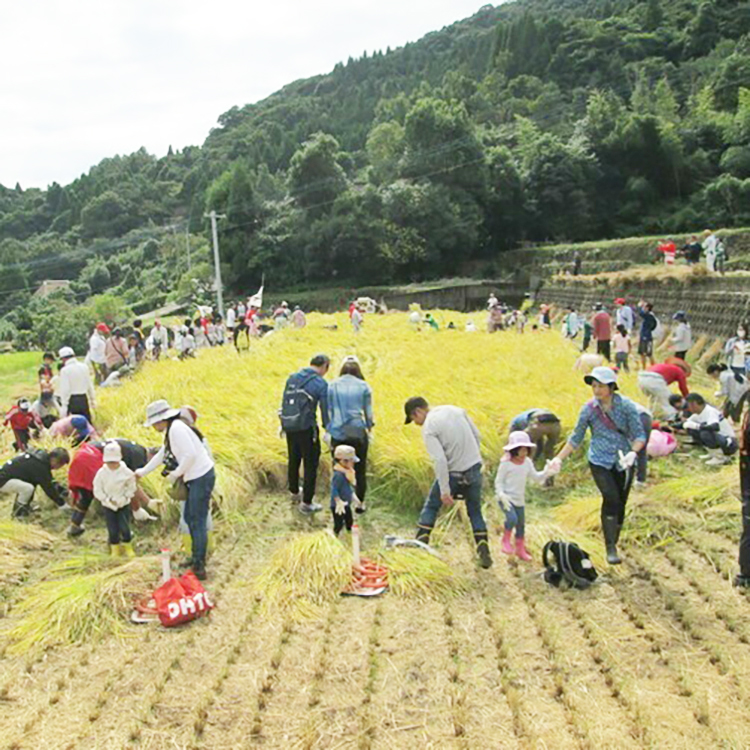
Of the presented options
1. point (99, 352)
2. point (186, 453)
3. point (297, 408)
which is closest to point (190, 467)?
point (186, 453)

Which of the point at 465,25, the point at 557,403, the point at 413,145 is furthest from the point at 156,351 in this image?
the point at 465,25

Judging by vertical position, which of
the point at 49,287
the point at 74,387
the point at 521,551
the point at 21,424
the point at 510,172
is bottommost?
the point at 521,551

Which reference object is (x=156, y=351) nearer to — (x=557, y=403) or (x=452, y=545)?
(x=557, y=403)

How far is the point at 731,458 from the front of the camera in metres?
6.66

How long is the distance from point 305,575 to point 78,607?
4.41 ft

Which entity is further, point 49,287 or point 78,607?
point 49,287

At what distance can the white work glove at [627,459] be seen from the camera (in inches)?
167

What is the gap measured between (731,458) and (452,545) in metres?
3.43

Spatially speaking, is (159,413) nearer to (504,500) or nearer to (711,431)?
(504,500)

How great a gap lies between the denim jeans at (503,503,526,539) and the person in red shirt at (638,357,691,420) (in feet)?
11.1

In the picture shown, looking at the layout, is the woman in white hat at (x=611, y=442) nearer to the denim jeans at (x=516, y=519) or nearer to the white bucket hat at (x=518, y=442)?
the white bucket hat at (x=518, y=442)

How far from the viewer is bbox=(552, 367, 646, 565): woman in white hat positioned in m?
4.30

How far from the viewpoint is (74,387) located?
24.8 ft

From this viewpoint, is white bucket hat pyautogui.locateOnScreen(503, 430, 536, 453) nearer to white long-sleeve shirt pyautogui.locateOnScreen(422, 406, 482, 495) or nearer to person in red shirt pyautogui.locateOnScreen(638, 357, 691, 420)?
white long-sleeve shirt pyautogui.locateOnScreen(422, 406, 482, 495)
